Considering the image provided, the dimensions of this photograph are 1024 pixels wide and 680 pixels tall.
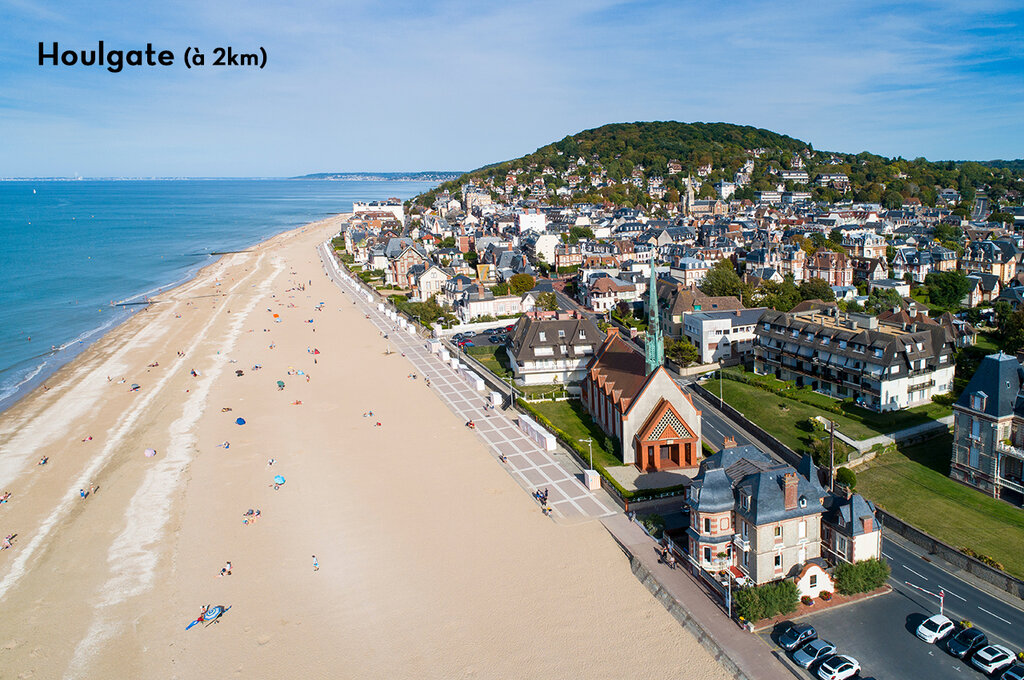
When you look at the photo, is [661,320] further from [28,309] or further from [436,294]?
[28,309]

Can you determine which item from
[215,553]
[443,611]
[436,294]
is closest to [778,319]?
[443,611]

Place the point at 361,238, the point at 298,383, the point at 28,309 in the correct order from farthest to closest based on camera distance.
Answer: the point at 361,238 < the point at 28,309 < the point at 298,383

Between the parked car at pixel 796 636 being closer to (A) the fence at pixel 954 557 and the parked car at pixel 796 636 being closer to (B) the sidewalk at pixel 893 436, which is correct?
(A) the fence at pixel 954 557

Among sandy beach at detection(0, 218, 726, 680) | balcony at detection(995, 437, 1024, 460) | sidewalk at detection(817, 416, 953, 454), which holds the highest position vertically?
balcony at detection(995, 437, 1024, 460)

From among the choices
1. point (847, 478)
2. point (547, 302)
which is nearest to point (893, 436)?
point (847, 478)

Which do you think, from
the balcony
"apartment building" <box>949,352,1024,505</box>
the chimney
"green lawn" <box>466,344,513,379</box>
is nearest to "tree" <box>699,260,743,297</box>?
"green lawn" <box>466,344,513,379</box>

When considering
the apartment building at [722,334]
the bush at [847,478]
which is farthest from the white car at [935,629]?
the apartment building at [722,334]

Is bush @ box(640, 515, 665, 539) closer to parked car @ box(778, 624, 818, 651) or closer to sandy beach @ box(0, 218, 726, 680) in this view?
sandy beach @ box(0, 218, 726, 680)
